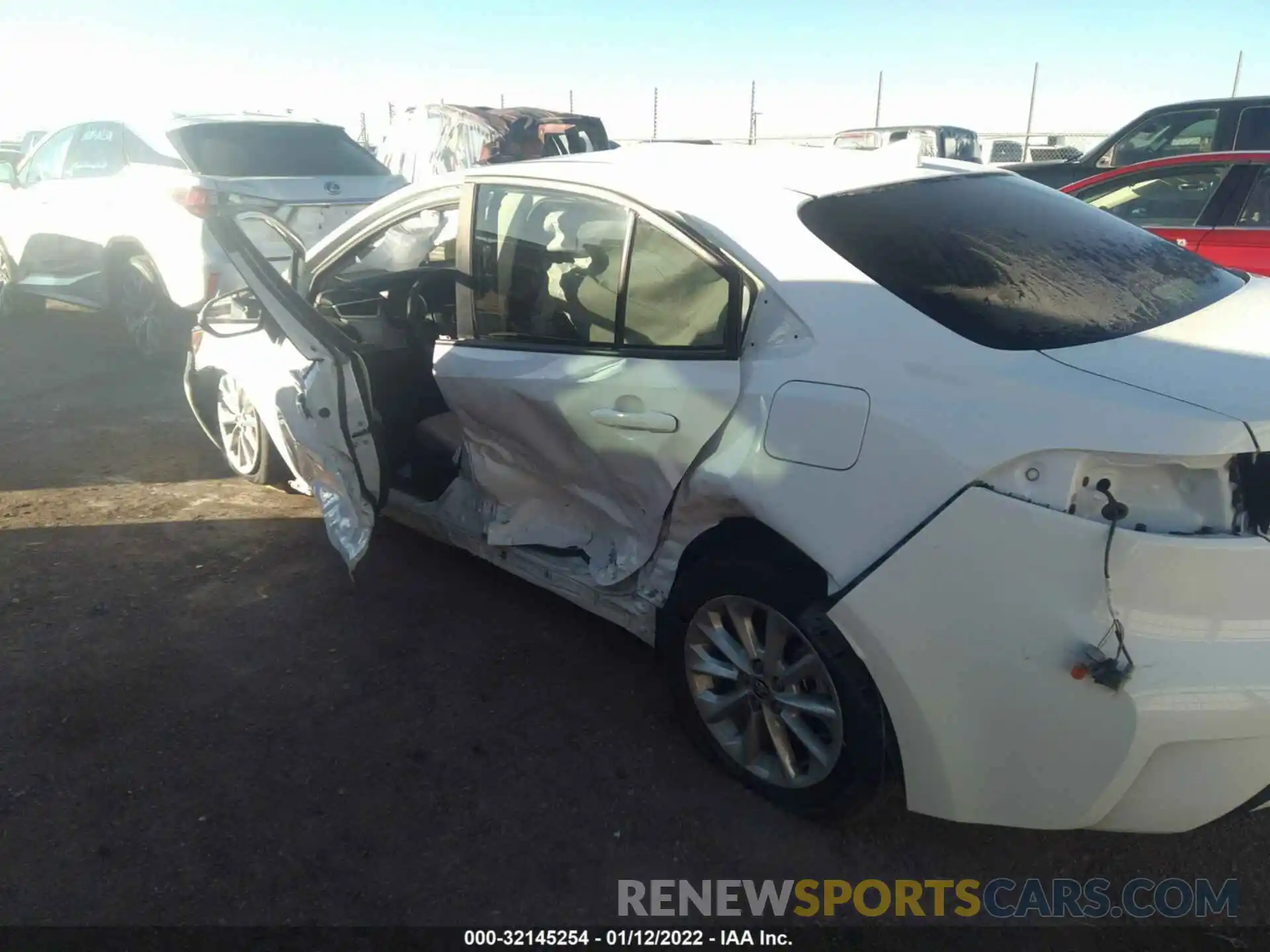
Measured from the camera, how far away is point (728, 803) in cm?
258

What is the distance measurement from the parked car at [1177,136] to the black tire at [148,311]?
7.52 m

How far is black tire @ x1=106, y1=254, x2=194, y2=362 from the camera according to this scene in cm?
669

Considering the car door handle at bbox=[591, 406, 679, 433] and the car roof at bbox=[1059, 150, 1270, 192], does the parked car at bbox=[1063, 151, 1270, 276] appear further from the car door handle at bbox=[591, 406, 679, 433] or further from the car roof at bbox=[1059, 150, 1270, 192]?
the car door handle at bbox=[591, 406, 679, 433]

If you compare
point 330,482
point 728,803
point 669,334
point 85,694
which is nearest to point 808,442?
point 669,334

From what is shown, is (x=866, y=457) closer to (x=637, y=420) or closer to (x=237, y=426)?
(x=637, y=420)

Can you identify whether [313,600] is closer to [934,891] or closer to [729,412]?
[729,412]

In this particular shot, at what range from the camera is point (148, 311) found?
6.91 metres

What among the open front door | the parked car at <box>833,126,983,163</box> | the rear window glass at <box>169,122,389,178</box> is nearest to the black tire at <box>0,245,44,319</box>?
the rear window glass at <box>169,122,389,178</box>

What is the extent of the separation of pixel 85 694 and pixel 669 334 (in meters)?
2.25

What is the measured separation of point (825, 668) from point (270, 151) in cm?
621

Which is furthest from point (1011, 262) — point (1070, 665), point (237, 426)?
point (237, 426)

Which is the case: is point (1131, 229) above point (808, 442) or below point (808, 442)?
above

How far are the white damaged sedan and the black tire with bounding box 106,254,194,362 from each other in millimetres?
3705

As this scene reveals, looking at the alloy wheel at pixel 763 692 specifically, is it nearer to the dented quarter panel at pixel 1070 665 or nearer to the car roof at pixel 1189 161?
the dented quarter panel at pixel 1070 665
